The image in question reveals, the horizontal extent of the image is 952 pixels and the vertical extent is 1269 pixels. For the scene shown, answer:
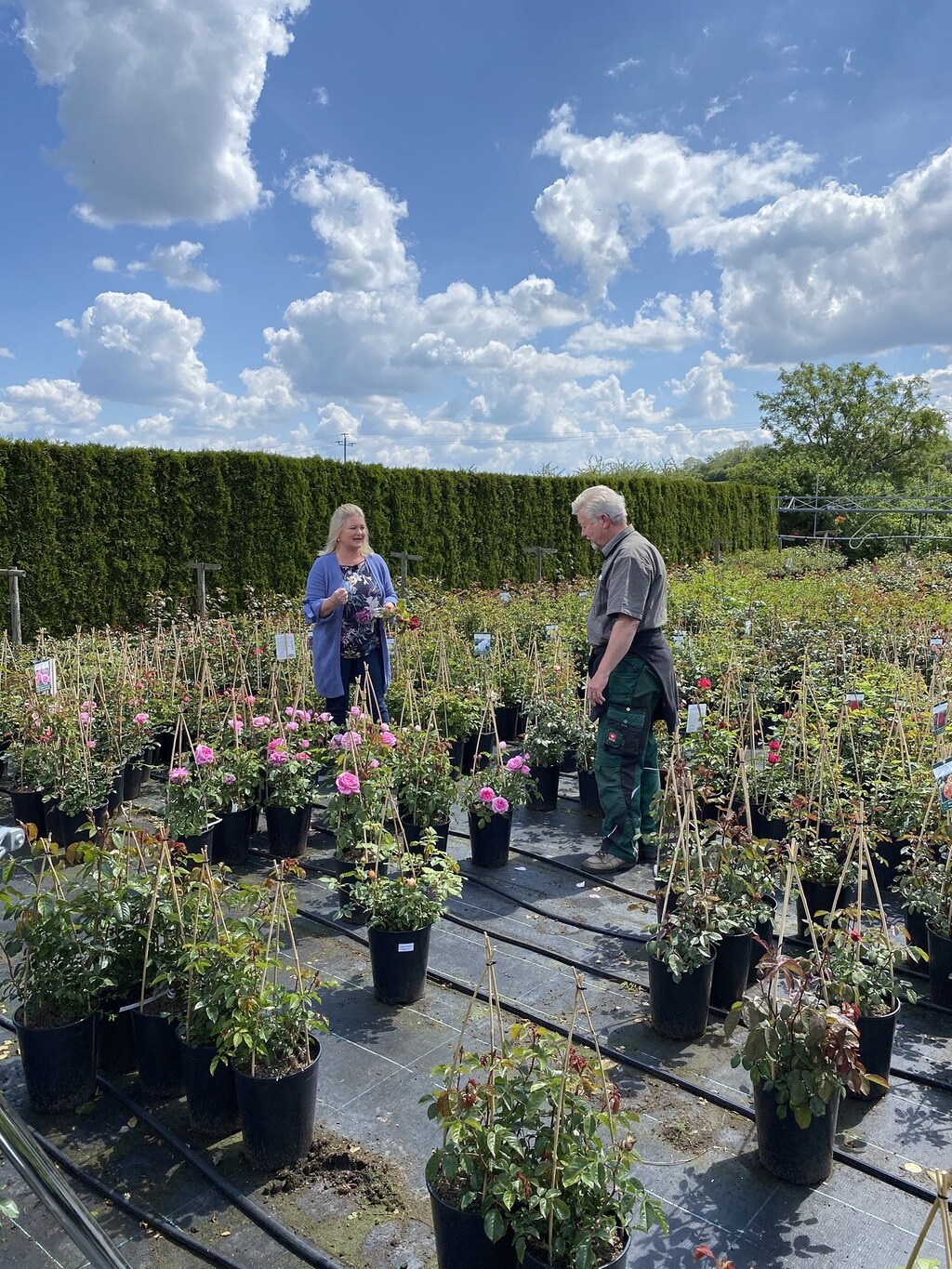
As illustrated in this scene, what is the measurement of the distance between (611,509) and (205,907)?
2.16 m

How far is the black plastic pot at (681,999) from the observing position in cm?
255

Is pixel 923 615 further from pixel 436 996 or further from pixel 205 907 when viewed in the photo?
pixel 205 907

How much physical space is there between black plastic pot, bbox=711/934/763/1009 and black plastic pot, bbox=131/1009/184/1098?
163 cm

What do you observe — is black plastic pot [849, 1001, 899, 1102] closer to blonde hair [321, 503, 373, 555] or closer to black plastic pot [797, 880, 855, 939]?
black plastic pot [797, 880, 855, 939]

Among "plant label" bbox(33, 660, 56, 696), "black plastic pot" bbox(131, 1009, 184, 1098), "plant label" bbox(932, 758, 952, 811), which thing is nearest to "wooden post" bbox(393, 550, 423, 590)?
"plant label" bbox(33, 660, 56, 696)

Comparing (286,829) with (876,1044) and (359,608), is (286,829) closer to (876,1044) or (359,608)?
(359,608)

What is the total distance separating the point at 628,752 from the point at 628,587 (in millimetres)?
717

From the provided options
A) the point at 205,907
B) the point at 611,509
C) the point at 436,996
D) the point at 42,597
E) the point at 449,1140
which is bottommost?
the point at 436,996

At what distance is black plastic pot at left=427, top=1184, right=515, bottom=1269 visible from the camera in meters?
1.61

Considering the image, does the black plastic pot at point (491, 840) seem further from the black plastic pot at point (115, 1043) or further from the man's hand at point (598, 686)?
the black plastic pot at point (115, 1043)

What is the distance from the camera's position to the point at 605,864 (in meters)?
3.84

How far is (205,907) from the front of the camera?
2.33 meters

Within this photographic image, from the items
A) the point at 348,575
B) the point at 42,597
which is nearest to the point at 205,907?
the point at 348,575

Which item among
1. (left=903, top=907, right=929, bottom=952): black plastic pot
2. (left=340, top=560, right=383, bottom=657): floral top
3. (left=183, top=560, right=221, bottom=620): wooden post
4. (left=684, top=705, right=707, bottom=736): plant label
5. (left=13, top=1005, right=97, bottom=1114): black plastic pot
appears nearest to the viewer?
(left=13, top=1005, right=97, bottom=1114): black plastic pot
